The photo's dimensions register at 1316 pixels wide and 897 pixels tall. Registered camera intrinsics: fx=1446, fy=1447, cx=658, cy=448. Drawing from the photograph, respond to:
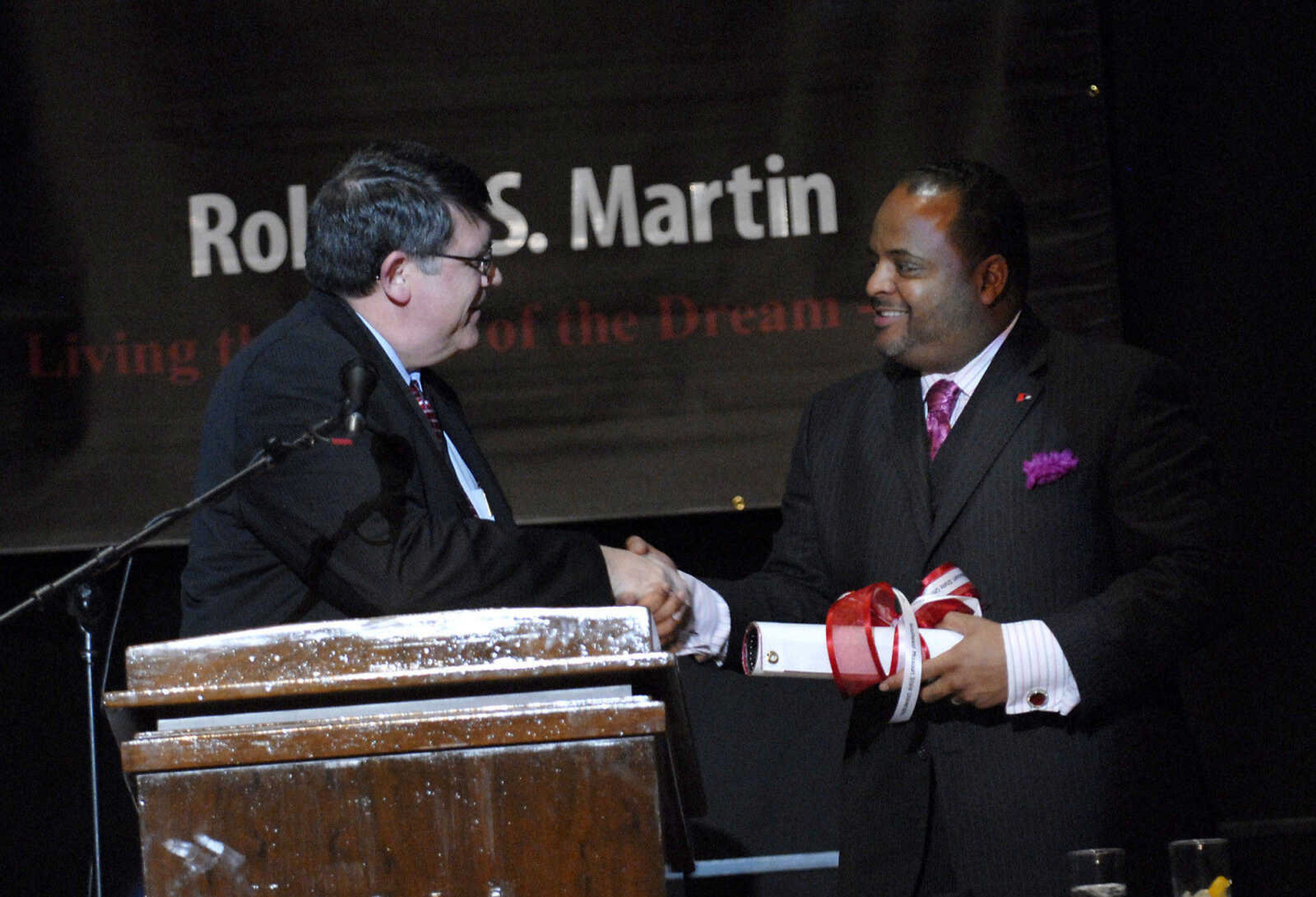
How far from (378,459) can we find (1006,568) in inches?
40.0

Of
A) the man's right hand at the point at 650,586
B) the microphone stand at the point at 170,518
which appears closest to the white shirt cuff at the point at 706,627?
the man's right hand at the point at 650,586

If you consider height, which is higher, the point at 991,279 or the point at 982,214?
the point at 982,214

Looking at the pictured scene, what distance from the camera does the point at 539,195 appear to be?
3.23m

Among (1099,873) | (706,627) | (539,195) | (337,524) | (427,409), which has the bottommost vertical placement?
(1099,873)

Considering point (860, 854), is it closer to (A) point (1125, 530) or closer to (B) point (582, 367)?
(A) point (1125, 530)

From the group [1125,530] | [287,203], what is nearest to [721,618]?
[1125,530]

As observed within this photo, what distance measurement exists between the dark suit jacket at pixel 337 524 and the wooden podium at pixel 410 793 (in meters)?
0.49

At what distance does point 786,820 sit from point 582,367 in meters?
1.14

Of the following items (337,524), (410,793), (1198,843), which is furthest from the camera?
(337,524)

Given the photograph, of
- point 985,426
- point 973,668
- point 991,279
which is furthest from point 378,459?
point 991,279

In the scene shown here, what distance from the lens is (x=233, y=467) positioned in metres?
2.01

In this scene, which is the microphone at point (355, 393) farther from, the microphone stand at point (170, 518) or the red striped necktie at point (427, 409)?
the red striped necktie at point (427, 409)

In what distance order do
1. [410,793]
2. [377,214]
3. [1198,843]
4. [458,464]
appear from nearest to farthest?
[410,793] → [1198,843] → [377,214] → [458,464]

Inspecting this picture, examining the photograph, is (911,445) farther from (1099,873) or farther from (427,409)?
(1099,873)
